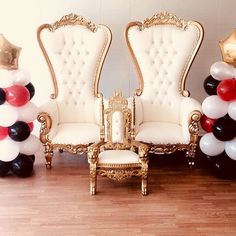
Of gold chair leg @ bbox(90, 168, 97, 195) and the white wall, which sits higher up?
the white wall

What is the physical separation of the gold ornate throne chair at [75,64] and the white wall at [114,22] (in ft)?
1.11

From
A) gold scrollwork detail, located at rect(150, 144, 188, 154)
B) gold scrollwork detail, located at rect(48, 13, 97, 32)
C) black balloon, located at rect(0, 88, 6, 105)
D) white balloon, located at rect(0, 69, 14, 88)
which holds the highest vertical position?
gold scrollwork detail, located at rect(48, 13, 97, 32)

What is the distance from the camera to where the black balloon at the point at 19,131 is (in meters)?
3.64

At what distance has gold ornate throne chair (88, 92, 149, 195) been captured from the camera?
134 inches

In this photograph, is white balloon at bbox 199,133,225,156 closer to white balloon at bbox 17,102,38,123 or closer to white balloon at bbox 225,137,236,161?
white balloon at bbox 225,137,236,161

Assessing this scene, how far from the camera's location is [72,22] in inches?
165

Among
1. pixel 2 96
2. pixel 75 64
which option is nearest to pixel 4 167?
pixel 2 96

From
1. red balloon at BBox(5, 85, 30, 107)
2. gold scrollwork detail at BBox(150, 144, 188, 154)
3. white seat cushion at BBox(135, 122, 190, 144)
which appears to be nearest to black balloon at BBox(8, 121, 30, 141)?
red balloon at BBox(5, 85, 30, 107)

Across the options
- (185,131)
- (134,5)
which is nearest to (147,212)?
(185,131)

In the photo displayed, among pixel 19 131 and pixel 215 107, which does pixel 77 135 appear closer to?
pixel 19 131

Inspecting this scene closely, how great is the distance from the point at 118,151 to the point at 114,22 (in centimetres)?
163

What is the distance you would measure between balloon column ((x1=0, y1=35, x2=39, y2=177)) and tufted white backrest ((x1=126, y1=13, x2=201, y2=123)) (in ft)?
3.86

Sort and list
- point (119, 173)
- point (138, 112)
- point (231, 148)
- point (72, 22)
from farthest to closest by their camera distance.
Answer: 1. point (72, 22)
2. point (138, 112)
3. point (231, 148)
4. point (119, 173)

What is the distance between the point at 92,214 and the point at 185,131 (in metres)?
1.34
